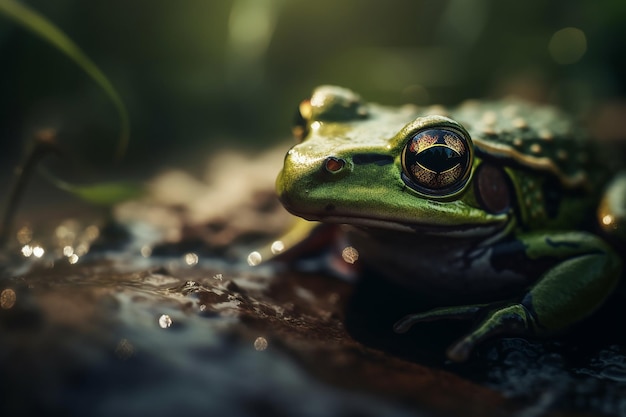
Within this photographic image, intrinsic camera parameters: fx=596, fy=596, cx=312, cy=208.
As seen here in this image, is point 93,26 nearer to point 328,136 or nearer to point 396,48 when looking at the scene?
point 396,48

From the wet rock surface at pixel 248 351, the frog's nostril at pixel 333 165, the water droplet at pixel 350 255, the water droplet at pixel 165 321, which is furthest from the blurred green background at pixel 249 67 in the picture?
the water droplet at pixel 165 321

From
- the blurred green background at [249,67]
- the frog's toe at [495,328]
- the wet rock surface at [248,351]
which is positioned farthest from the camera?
the blurred green background at [249,67]

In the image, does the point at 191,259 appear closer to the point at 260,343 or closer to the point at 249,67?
the point at 260,343

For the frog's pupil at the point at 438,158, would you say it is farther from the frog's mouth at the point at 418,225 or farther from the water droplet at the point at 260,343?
the water droplet at the point at 260,343

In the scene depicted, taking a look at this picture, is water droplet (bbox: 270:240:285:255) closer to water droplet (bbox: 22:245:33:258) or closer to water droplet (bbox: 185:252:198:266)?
water droplet (bbox: 185:252:198:266)

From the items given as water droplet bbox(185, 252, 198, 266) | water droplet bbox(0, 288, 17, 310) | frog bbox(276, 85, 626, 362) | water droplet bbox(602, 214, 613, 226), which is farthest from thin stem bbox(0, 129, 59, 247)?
water droplet bbox(602, 214, 613, 226)

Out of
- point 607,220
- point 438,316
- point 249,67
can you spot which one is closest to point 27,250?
point 438,316

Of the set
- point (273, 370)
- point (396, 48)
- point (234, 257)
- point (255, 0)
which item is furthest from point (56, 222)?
point (396, 48)
